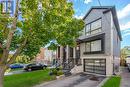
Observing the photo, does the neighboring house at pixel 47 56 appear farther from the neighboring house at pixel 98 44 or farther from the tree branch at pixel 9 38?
the tree branch at pixel 9 38

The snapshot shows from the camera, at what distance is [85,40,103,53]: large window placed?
28.6 m

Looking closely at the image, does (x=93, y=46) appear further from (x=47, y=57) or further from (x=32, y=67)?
(x=47, y=57)

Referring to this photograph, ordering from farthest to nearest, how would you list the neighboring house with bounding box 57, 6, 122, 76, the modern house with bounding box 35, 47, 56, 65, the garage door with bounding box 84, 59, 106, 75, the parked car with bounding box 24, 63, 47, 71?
→ 1. the modern house with bounding box 35, 47, 56, 65
2. the parked car with bounding box 24, 63, 47, 71
3. the garage door with bounding box 84, 59, 106, 75
4. the neighboring house with bounding box 57, 6, 122, 76

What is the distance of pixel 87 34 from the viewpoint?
32094 millimetres

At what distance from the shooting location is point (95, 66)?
29.5m

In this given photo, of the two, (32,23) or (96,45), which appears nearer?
(32,23)

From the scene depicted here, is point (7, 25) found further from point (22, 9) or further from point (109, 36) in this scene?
point (109, 36)

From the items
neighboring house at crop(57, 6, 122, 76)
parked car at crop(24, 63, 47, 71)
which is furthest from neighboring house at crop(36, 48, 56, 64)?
neighboring house at crop(57, 6, 122, 76)

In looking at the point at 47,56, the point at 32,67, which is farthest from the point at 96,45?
the point at 47,56

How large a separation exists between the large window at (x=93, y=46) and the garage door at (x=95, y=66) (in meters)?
1.50

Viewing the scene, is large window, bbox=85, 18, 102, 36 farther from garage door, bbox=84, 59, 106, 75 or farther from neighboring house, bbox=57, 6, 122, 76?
garage door, bbox=84, 59, 106, 75

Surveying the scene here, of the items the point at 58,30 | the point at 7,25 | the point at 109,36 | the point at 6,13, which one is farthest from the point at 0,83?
the point at 109,36

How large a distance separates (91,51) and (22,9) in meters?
20.3

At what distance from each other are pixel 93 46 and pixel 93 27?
2.85m
